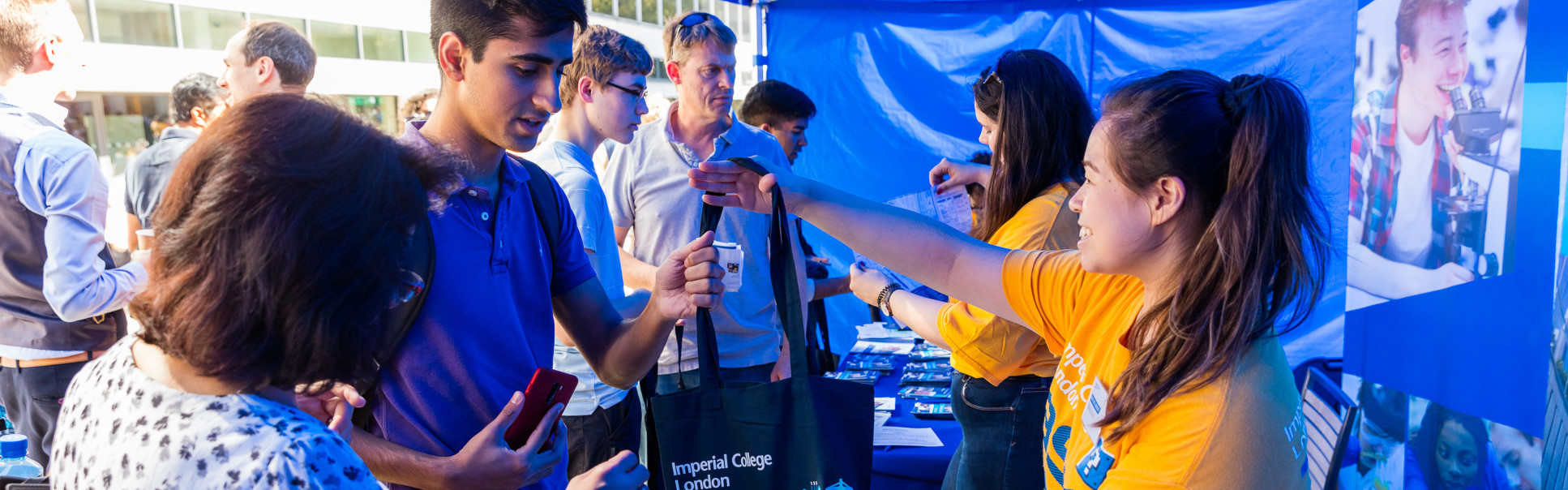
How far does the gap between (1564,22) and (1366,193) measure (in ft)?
3.61

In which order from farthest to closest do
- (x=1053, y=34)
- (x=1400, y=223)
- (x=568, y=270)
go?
(x=1053, y=34) → (x=1400, y=223) → (x=568, y=270)

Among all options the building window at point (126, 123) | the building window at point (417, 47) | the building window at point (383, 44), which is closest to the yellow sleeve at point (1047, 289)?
the building window at point (126, 123)

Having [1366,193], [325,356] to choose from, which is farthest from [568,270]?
[1366,193]

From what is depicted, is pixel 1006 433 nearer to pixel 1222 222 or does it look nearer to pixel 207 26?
pixel 1222 222

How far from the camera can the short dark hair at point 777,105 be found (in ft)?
14.0

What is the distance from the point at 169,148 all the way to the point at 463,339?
116 inches

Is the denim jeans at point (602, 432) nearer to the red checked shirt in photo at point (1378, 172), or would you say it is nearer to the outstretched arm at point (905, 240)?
the outstretched arm at point (905, 240)

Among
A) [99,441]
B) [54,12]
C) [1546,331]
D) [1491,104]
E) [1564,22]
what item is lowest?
[1546,331]

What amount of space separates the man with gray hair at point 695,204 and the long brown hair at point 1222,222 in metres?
1.82

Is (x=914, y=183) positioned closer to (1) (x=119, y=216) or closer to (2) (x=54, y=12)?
(2) (x=54, y=12)

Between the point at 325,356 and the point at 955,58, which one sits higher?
the point at 955,58

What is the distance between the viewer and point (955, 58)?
497 centimetres

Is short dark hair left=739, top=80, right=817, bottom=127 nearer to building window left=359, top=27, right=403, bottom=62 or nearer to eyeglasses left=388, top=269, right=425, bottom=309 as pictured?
eyeglasses left=388, top=269, right=425, bottom=309

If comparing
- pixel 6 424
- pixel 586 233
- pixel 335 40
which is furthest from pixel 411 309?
pixel 335 40
